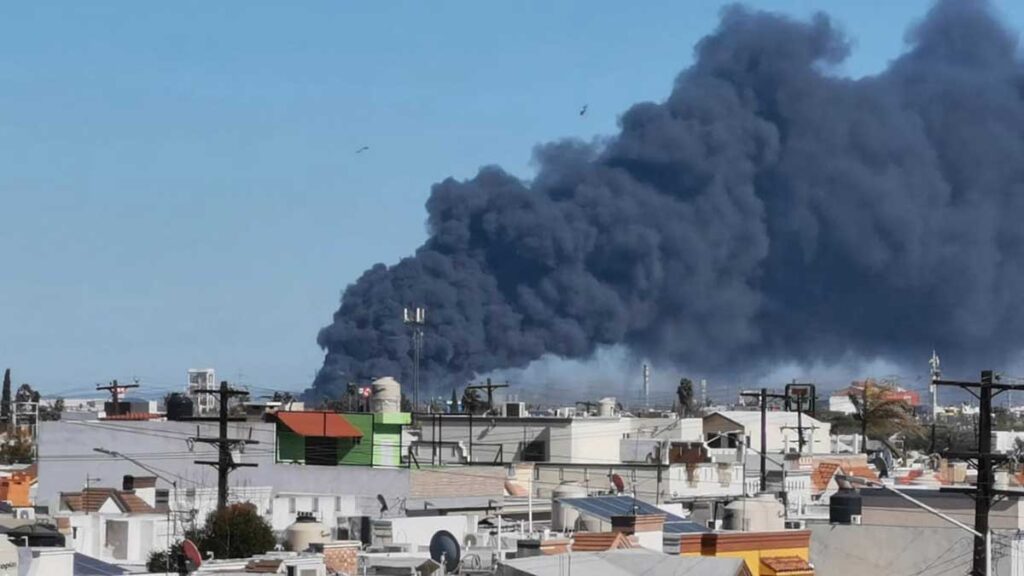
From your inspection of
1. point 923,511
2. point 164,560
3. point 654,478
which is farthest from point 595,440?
point 164,560

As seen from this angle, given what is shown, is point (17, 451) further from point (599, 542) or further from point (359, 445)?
point (599, 542)

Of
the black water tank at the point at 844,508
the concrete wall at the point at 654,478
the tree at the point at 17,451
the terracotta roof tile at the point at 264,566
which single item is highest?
the black water tank at the point at 844,508

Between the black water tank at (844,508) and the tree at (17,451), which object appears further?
the tree at (17,451)

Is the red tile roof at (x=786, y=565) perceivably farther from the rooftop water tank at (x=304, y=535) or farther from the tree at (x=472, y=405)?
the tree at (x=472, y=405)

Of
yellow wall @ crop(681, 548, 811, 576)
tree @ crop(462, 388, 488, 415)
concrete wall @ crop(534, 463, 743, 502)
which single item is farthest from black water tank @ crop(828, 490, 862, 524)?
tree @ crop(462, 388, 488, 415)

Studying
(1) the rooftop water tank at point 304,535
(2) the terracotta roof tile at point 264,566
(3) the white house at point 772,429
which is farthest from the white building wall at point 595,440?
(2) the terracotta roof tile at point 264,566

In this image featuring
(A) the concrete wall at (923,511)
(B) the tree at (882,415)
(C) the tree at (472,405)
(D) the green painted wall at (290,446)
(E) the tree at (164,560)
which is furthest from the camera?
(B) the tree at (882,415)

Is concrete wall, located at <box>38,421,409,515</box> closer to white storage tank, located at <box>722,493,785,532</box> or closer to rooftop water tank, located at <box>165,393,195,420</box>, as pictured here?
rooftop water tank, located at <box>165,393,195,420</box>

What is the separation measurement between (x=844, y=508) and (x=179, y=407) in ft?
75.9

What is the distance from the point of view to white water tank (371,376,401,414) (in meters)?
48.6

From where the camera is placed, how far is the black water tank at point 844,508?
1076 inches

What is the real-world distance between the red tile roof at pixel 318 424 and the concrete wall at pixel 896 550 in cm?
1904

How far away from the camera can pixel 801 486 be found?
42094 mm

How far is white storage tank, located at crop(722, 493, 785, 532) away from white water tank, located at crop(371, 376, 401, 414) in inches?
886
